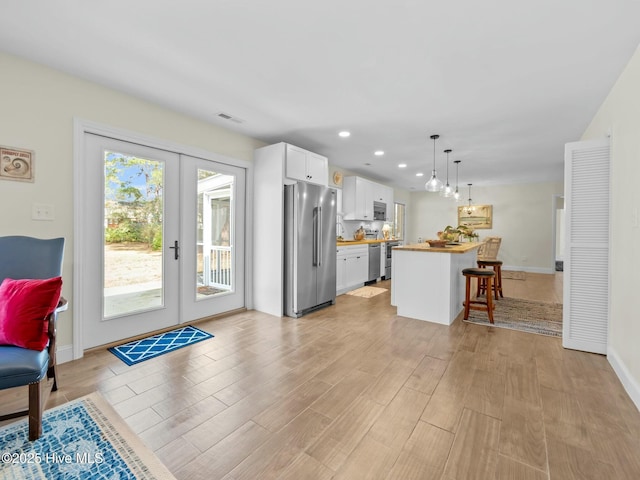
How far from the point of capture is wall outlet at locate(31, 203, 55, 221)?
7.82 feet

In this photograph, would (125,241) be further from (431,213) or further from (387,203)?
(431,213)

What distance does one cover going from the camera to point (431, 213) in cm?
945

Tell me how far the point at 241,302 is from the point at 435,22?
371 centimetres

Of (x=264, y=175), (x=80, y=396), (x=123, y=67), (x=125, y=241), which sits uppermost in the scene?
(x=123, y=67)

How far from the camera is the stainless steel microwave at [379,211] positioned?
6945 millimetres

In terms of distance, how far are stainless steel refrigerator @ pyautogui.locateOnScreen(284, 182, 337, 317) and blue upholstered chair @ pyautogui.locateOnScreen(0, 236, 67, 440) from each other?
7.73 ft

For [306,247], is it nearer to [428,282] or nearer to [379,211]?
[428,282]

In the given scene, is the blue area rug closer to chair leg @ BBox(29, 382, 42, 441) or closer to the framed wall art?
chair leg @ BBox(29, 382, 42, 441)

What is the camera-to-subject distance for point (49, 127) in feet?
8.00

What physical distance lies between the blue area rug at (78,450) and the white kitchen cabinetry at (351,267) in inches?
152

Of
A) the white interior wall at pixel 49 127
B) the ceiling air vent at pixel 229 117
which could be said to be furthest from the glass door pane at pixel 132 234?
the ceiling air vent at pixel 229 117

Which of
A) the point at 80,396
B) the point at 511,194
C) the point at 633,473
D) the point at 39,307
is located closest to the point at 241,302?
the point at 80,396

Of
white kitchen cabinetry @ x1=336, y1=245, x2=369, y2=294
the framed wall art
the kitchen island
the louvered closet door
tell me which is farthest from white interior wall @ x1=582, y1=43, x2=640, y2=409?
the framed wall art

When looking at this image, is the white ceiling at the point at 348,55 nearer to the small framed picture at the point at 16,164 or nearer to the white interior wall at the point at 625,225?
the white interior wall at the point at 625,225
